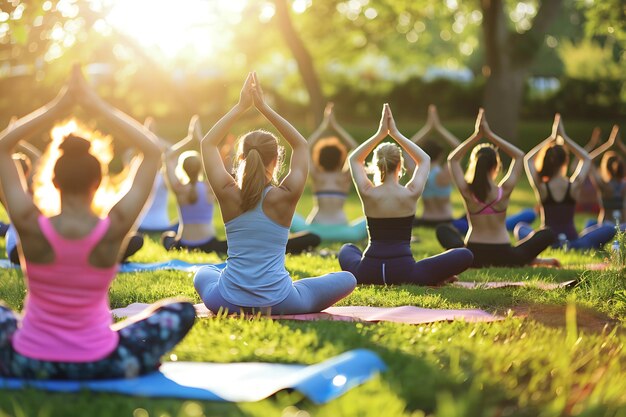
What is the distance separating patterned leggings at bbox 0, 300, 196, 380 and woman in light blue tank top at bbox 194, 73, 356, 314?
5.44 ft

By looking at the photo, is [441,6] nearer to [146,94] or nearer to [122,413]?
[146,94]

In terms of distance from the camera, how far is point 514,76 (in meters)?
29.5

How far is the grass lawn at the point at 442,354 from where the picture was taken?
4914 mm

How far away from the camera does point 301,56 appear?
1039 inches

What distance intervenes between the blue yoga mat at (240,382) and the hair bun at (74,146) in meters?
1.27

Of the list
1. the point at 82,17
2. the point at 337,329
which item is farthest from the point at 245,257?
the point at 82,17

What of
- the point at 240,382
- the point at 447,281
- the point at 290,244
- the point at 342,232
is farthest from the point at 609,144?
the point at 240,382

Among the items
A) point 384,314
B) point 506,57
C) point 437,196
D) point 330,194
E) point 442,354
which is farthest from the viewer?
point 506,57

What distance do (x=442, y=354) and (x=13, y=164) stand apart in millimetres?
2784

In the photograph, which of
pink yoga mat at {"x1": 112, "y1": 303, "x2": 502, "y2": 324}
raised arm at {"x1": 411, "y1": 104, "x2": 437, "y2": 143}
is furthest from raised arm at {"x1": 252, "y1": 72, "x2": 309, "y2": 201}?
raised arm at {"x1": 411, "y1": 104, "x2": 437, "y2": 143}

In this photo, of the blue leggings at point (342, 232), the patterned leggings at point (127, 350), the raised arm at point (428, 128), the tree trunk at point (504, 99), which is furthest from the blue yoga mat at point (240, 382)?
the tree trunk at point (504, 99)

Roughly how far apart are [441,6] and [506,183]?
939 inches

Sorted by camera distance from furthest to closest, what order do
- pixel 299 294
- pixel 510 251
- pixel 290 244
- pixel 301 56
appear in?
pixel 301 56
pixel 290 244
pixel 510 251
pixel 299 294

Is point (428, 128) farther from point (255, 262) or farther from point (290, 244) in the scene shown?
point (255, 262)
